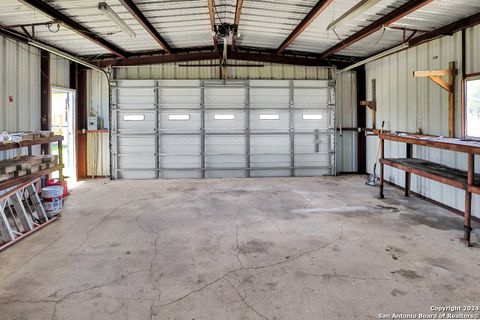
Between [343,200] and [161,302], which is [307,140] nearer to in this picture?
[343,200]

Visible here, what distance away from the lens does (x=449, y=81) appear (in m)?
5.78

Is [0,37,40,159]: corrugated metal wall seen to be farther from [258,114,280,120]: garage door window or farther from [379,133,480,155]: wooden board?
[379,133,480,155]: wooden board

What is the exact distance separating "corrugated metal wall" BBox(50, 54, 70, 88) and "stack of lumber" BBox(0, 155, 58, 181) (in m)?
3.07

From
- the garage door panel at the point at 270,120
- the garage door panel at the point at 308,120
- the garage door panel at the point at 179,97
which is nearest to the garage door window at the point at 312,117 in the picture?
the garage door panel at the point at 308,120

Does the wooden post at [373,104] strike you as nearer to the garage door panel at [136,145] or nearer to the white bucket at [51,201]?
the garage door panel at [136,145]

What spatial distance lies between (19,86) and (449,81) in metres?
8.13

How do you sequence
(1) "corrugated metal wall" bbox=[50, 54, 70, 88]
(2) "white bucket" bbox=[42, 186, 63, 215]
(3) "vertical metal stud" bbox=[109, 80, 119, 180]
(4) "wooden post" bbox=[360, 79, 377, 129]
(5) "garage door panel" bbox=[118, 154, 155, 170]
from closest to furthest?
(2) "white bucket" bbox=[42, 186, 63, 215]
(1) "corrugated metal wall" bbox=[50, 54, 70, 88]
(4) "wooden post" bbox=[360, 79, 377, 129]
(3) "vertical metal stud" bbox=[109, 80, 119, 180]
(5) "garage door panel" bbox=[118, 154, 155, 170]

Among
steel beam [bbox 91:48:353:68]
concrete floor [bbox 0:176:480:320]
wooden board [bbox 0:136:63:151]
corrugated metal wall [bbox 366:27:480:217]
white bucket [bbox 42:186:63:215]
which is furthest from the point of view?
steel beam [bbox 91:48:353:68]

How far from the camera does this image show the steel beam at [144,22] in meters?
5.32

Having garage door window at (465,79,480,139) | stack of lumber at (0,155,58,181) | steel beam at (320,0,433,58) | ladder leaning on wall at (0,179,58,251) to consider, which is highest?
steel beam at (320,0,433,58)

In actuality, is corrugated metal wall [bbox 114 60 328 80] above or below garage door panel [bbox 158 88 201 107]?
above

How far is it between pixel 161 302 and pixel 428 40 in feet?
21.0

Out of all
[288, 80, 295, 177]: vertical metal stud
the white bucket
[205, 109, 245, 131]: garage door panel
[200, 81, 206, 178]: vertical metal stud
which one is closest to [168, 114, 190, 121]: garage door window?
[200, 81, 206, 178]: vertical metal stud

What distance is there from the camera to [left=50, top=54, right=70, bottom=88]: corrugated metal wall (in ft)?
26.3
